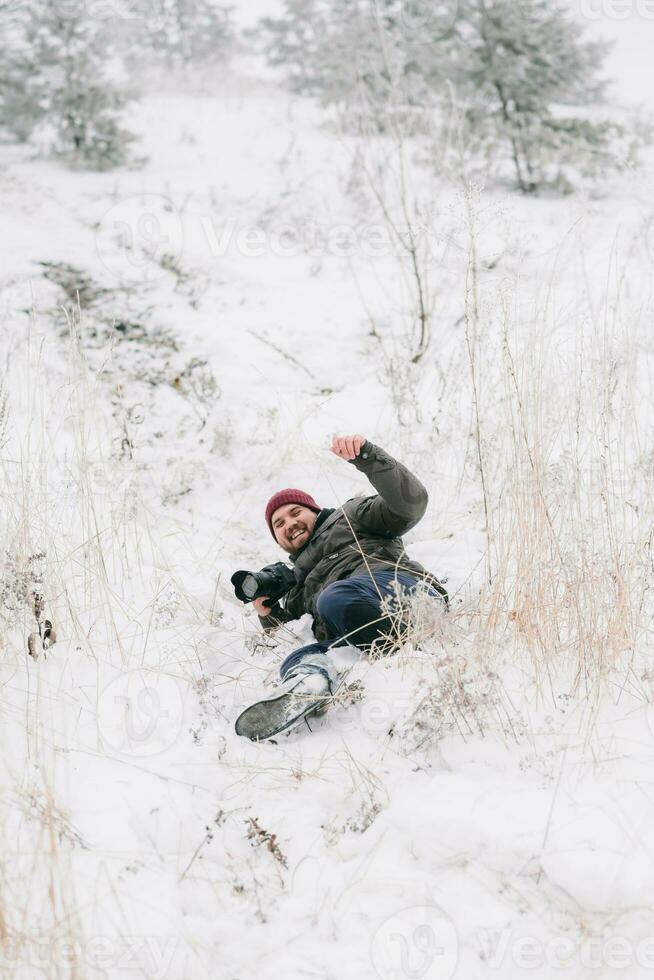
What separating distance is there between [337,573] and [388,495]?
1.30ft

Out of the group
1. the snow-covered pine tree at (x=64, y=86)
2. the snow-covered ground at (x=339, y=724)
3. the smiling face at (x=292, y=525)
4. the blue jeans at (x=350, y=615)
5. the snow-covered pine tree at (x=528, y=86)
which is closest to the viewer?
the snow-covered ground at (x=339, y=724)

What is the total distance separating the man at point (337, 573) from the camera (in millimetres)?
2049

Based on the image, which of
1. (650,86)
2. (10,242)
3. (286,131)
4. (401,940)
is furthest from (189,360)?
(650,86)

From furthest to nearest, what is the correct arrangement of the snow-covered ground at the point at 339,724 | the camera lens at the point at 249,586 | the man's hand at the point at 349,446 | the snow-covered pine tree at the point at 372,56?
the snow-covered pine tree at the point at 372,56 < the camera lens at the point at 249,586 < the man's hand at the point at 349,446 < the snow-covered ground at the point at 339,724

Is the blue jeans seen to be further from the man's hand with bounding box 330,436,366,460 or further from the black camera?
the man's hand with bounding box 330,436,366,460

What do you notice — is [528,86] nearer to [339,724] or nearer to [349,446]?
[349,446]

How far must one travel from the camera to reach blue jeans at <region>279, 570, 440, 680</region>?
2.34m

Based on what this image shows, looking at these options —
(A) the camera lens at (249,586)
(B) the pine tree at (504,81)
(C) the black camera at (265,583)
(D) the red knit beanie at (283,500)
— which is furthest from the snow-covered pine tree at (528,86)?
(A) the camera lens at (249,586)

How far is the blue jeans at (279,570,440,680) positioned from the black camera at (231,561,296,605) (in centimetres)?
37

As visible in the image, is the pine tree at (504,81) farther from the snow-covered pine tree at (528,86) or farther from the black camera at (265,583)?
the black camera at (265,583)

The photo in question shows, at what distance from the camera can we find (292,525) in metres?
3.17

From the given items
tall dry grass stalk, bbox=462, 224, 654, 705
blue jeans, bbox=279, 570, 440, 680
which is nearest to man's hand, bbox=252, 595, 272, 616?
blue jeans, bbox=279, 570, 440, 680

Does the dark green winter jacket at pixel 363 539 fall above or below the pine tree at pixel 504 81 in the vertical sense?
below

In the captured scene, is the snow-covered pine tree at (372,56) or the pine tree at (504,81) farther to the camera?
the snow-covered pine tree at (372,56)
